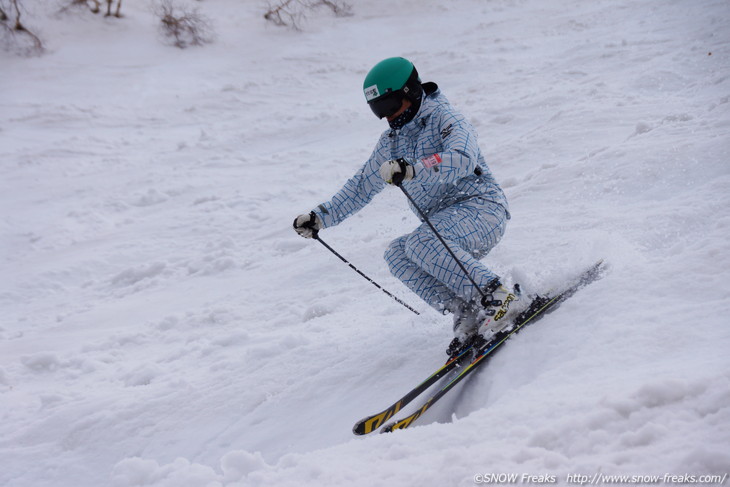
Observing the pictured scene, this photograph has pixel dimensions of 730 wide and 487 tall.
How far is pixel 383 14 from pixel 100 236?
16.6 m

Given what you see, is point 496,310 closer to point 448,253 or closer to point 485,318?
point 485,318

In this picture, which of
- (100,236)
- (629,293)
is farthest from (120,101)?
(629,293)

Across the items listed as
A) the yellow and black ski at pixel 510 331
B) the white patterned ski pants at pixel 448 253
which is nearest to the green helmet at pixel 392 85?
the white patterned ski pants at pixel 448 253

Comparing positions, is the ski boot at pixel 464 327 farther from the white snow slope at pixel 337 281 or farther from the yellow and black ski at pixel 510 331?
the white snow slope at pixel 337 281

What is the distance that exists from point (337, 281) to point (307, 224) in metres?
1.88

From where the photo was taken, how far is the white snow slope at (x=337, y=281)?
2.13 metres

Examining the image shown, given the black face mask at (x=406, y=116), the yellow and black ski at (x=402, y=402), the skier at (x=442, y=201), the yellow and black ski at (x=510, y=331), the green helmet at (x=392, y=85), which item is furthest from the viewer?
the black face mask at (x=406, y=116)

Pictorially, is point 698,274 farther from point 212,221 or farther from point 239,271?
point 212,221

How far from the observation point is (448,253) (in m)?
3.32

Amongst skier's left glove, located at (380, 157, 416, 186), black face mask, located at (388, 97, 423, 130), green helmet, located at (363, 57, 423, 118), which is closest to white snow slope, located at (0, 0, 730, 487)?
skier's left glove, located at (380, 157, 416, 186)

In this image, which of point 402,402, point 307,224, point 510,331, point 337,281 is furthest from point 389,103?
point 337,281

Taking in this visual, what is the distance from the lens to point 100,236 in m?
8.11

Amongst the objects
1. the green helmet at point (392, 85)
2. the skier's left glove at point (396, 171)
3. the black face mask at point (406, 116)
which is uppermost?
the green helmet at point (392, 85)

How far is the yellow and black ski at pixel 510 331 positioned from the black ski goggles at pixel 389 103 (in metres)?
1.52
